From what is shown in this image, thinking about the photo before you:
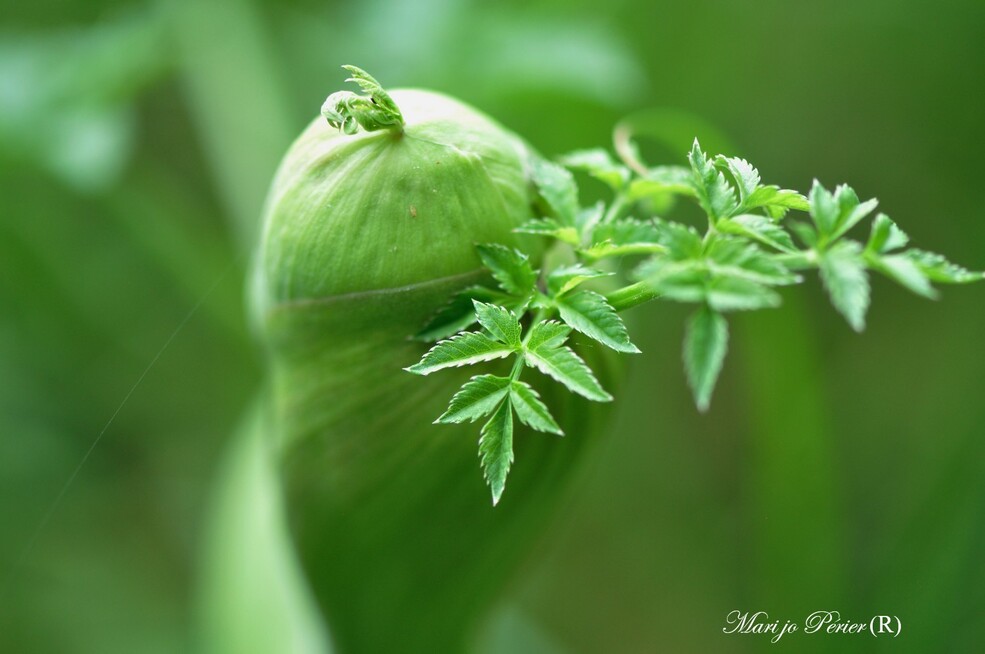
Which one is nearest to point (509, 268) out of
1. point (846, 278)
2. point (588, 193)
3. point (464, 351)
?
point (464, 351)

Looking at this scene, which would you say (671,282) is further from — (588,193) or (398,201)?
(588,193)

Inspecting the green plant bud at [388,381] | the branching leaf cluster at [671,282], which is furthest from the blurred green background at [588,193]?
the branching leaf cluster at [671,282]

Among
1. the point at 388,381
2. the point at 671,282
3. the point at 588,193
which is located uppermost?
the point at 671,282

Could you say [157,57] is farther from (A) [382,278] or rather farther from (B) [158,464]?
(A) [382,278]

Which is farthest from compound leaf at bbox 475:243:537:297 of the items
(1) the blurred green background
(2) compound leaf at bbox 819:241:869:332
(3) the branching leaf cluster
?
(1) the blurred green background

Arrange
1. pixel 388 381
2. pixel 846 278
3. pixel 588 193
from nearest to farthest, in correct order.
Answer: pixel 846 278 < pixel 388 381 < pixel 588 193

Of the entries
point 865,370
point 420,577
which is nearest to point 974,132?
point 865,370
